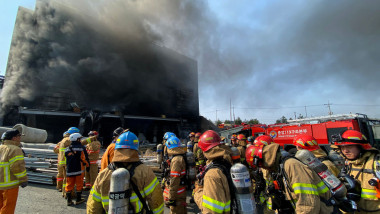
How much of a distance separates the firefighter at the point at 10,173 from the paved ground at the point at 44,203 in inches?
40.2

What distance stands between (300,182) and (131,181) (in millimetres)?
1477

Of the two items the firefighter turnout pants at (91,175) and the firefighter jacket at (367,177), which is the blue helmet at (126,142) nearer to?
the firefighter jacket at (367,177)

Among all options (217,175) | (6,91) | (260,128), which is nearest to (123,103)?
(6,91)

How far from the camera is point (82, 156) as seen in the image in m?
4.16

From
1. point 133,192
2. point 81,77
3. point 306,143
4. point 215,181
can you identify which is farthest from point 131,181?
point 81,77

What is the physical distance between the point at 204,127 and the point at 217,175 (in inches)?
819

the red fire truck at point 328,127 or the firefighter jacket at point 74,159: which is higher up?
the red fire truck at point 328,127

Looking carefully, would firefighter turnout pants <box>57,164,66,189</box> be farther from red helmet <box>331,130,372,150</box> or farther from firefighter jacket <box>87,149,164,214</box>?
red helmet <box>331,130,372,150</box>

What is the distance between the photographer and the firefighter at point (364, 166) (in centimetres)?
184

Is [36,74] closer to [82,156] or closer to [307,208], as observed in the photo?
[82,156]

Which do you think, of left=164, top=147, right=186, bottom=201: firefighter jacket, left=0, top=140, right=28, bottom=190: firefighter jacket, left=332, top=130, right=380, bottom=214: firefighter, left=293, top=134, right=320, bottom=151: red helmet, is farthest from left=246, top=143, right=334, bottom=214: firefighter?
left=0, top=140, right=28, bottom=190: firefighter jacket

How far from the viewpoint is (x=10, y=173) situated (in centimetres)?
268

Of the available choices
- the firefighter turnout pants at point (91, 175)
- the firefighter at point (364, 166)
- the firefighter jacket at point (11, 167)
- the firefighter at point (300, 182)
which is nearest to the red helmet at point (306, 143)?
the firefighter at point (364, 166)

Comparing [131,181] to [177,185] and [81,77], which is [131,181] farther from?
[81,77]
